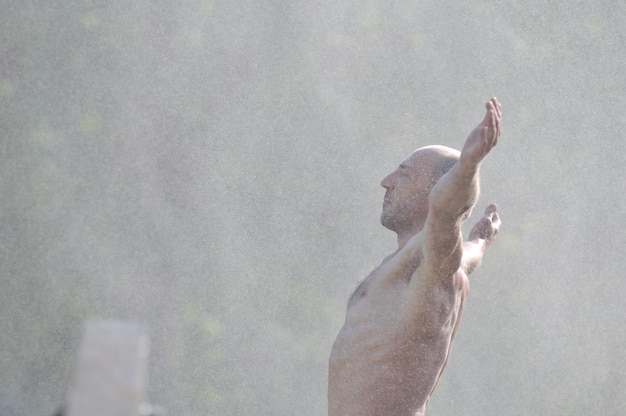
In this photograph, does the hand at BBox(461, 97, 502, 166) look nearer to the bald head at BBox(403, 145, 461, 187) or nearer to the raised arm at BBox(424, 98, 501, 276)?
the raised arm at BBox(424, 98, 501, 276)

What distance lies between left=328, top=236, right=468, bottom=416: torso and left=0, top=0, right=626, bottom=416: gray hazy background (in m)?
6.37

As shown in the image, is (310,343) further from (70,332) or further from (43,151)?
(43,151)

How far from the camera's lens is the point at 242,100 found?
12.5 m

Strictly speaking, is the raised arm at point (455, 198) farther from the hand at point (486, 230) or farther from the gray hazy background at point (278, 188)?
the gray hazy background at point (278, 188)

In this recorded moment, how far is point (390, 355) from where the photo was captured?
5.06 m

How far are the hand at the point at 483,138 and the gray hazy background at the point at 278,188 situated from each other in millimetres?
7234

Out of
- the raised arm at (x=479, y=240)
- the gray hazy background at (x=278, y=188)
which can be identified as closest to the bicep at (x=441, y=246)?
the raised arm at (x=479, y=240)

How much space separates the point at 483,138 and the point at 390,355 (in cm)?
108

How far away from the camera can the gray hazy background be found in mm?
11727

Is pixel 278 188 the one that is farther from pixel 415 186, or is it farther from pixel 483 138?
pixel 483 138

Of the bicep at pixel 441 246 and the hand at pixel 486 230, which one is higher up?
the hand at pixel 486 230

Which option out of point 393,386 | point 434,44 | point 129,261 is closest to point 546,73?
point 434,44

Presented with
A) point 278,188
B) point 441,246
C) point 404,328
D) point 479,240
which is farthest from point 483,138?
point 278,188

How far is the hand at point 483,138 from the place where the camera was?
4.50 m
